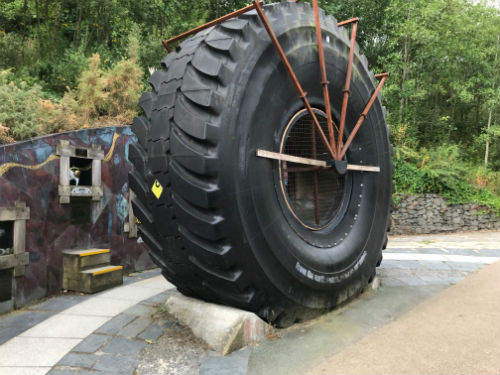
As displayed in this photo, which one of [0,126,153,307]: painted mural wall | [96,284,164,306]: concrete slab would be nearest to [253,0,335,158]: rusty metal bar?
[96,284,164,306]: concrete slab

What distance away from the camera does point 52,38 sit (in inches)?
468

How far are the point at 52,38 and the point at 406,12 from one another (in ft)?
40.8

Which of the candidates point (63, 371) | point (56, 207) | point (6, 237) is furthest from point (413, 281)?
point (6, 237)

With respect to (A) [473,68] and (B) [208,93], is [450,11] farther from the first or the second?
(B) [208,93]

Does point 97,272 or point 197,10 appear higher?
point 197,10

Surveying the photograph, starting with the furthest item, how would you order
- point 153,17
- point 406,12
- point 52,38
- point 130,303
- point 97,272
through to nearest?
point 406,12, point 153,17, point 52,38, point 97,272, point 130,303

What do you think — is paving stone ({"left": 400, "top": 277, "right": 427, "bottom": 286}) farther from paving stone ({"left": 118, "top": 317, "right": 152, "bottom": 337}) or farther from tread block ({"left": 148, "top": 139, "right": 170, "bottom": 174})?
tread block ({"left": 148, "top": 139, "right": 170, "bottom": 174})

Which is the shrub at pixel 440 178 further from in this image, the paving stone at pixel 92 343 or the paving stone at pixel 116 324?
the paving stone at pixel 92 343

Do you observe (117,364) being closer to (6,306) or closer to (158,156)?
(158,156)

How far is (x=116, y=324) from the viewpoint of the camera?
328 cm

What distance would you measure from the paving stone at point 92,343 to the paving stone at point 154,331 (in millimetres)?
282

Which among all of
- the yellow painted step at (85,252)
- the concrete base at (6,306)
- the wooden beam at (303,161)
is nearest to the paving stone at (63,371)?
the concrete base at (6,306)

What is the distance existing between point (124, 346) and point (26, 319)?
1487mm

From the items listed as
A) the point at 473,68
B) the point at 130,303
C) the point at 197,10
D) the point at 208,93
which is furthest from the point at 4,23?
the point at 473,68
